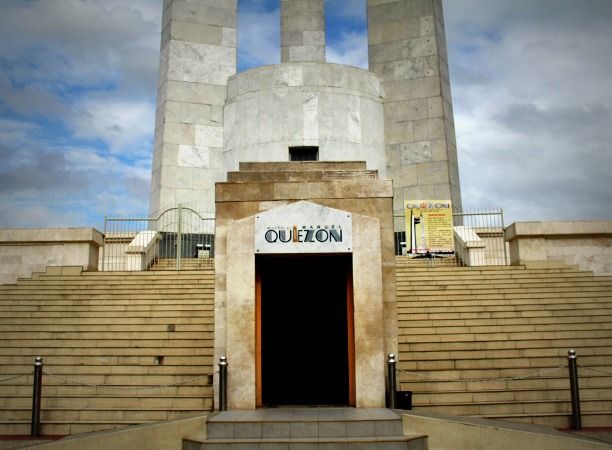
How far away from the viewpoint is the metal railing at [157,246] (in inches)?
720

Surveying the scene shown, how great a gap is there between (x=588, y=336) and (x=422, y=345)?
11.3ft

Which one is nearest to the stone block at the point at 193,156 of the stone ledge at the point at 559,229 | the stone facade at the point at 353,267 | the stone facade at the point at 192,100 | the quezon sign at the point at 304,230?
the stone facade at the point at 192,100

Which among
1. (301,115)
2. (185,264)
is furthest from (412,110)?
(185,264)

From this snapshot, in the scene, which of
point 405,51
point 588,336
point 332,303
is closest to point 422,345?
point 332,303

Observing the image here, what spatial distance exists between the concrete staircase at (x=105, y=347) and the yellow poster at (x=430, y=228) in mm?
6686

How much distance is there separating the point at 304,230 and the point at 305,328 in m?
4.62

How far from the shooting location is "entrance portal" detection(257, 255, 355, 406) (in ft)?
36.9

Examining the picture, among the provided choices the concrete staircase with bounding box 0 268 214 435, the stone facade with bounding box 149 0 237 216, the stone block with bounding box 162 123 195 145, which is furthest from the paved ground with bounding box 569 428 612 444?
the stone block with bounding box 162 123 195 145

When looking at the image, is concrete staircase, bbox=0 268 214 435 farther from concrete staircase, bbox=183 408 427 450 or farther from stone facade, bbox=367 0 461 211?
stone facade, bbox=367 0 461 211

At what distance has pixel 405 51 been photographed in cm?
2680

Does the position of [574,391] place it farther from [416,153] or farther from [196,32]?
[196,32]

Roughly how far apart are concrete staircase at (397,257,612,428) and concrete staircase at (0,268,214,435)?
4161 mm

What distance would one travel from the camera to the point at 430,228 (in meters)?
18.6

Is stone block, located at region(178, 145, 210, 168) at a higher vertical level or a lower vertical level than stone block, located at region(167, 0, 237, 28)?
lower
